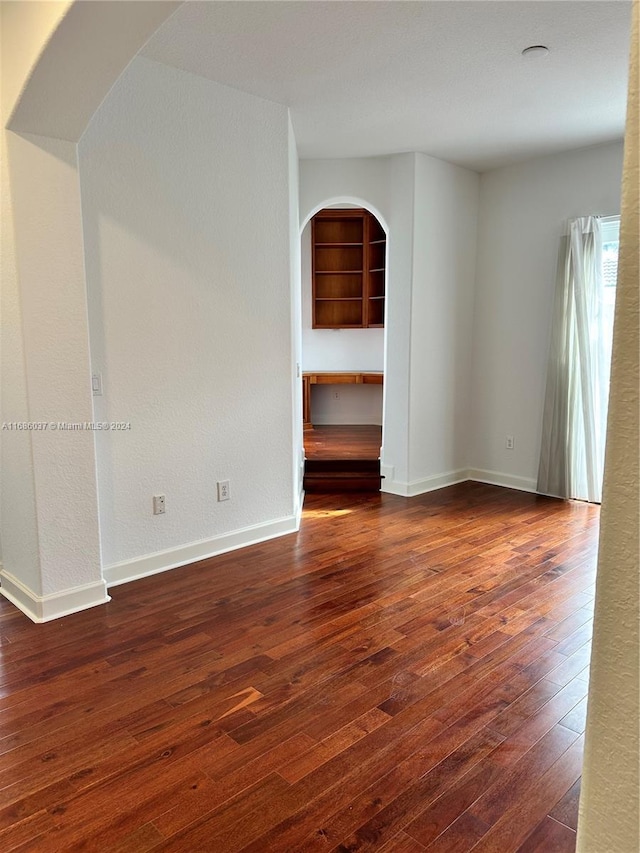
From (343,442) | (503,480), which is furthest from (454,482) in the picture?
(343,442)

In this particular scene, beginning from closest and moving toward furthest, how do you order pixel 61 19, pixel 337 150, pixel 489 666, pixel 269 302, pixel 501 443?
pixel 61 19, pixel 489 666, pixel 269 302, pixel 337 150, pixel 501 443

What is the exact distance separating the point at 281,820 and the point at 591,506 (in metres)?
3.74

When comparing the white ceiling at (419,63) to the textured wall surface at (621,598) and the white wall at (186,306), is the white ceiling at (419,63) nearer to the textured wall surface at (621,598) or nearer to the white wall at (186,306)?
the white wall at (186,306)

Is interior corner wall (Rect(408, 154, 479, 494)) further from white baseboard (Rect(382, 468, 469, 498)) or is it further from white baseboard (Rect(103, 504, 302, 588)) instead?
white baseboard (Rect(103, 504, 302, 588))

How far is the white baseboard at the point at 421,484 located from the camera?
4.95 metres

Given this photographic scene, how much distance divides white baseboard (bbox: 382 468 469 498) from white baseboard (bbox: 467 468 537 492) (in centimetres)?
18

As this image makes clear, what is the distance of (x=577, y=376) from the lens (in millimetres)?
4664

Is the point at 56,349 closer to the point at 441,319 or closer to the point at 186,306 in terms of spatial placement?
the point at 186,306

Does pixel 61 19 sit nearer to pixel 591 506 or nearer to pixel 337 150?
pixel 337 150

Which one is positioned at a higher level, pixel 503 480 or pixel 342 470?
pixel 342 470

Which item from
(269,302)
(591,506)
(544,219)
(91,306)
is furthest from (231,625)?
(544,219)

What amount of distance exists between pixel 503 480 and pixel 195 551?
2.99 m

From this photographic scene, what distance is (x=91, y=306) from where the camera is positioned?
2.96m

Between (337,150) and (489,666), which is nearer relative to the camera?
(489,666)
